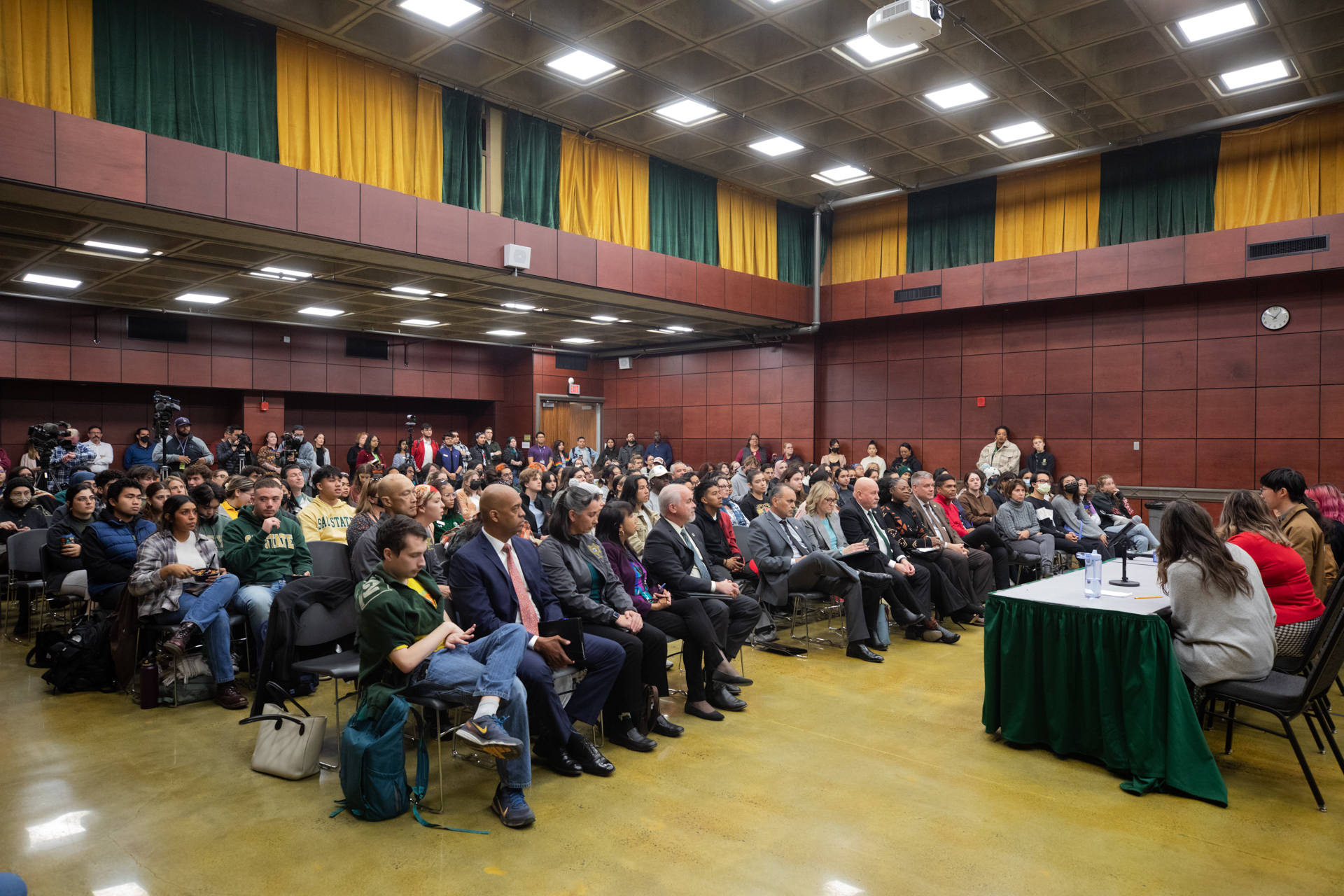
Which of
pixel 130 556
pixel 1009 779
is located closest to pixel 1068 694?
pixel 1009 779

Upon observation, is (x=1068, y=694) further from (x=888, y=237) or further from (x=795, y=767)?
(x=888, y=237)

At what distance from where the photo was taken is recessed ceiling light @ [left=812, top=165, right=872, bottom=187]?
1100 centimetres

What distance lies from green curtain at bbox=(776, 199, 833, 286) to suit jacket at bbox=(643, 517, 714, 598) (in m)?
9.07

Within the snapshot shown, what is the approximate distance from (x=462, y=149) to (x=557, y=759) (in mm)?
7360

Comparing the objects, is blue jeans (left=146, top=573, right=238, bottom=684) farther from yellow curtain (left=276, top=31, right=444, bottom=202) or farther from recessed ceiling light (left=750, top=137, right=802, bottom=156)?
recessed ceiling light (left=750, top=137, right=802, bottom=156)

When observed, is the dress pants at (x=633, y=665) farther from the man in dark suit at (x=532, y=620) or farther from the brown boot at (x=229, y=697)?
the brown boot at (x=229, y=697)

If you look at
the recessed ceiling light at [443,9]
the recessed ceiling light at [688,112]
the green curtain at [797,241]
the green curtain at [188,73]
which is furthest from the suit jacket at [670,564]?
the green curtain at [797,241]

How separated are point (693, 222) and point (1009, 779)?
9.33 meters

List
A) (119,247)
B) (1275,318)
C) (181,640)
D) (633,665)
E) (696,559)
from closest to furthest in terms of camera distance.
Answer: (633,665), (181,640), (696,559), (119,247), (1275,318)

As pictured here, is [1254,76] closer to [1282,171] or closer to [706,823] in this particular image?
[1282,171]

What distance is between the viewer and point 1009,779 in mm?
3277

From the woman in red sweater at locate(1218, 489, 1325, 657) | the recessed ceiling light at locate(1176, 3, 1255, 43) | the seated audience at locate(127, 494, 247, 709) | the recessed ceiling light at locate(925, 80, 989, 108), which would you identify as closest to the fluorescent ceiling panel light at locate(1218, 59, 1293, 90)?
the recessed ceiling light at locate(1176, 3, 1255, 43)

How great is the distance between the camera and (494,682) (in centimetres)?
293

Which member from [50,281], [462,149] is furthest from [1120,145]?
[50,281]
